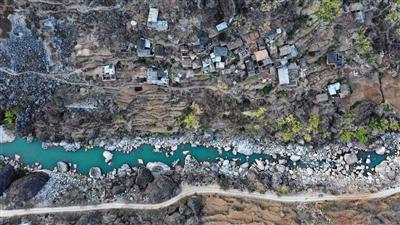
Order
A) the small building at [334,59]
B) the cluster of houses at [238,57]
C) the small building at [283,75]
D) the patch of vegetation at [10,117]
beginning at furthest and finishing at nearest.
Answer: the patch of vegetation at [10,117] < the small building at [283,75] < the small building at [334,59] < the cluster of houses at [238,57]

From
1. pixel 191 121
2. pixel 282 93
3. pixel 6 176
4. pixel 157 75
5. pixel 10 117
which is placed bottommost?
pixel 6 176

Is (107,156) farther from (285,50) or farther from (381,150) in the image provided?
(381,150)

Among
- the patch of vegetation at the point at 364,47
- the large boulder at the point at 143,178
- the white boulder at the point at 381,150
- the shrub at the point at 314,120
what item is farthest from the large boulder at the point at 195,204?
the patch of vegetation at the point at 364,47

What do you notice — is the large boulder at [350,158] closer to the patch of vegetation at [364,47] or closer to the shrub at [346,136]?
the shrub at [346,136]

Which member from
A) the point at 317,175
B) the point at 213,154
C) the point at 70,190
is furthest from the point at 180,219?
the point at 317,175

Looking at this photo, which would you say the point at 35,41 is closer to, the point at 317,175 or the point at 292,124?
the point at 292,124

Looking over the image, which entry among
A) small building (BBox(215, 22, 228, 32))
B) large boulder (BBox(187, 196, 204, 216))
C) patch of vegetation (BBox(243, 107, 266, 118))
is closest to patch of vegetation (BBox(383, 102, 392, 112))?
patch of vegetation (BBox(243, 107, 266, 118))

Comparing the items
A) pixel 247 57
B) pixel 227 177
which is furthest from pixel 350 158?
pixel 247 57
